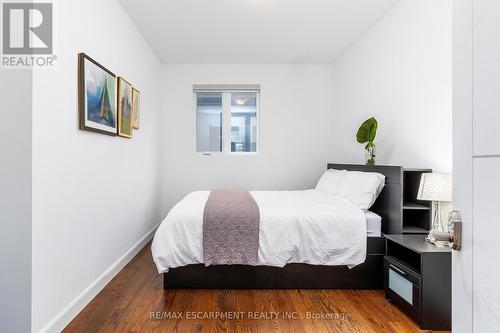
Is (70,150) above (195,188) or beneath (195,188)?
above

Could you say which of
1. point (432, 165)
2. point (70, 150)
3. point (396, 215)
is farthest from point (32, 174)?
point (432, 165)

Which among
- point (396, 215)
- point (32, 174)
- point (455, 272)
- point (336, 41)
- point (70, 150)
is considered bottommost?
point (396, 215)

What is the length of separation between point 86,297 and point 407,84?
3391 mm

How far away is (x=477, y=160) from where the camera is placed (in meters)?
0.60

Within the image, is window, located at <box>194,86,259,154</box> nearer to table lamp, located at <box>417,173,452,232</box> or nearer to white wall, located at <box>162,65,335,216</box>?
white wall, located at <box>162,65,335,216</box>

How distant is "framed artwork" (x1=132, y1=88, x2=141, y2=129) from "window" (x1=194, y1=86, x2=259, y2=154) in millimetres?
1363

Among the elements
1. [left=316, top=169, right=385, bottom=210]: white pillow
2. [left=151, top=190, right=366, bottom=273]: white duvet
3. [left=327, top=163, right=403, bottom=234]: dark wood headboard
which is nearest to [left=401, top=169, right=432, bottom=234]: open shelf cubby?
[left=327, top=163, right=403, bottom=234]: dark wood headboard

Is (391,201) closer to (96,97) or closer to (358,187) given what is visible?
(358,187)

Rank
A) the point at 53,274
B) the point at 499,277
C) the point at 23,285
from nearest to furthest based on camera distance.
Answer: the point at 499,277
the point at 23,285
the point at 53,274

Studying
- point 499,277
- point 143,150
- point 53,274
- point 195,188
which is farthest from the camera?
point 195,188

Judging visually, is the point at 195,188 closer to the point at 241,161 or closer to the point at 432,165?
the point at 241,161

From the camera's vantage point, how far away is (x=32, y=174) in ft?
5.11

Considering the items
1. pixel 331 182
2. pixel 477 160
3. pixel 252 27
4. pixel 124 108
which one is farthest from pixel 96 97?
pixel 331 182

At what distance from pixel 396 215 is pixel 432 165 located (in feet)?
1.72
